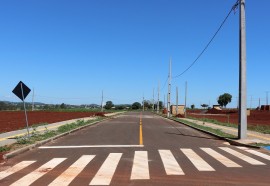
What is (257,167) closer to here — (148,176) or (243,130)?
(148,176)

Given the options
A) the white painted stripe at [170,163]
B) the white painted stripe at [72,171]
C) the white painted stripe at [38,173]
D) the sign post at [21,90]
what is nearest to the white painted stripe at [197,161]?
the white painted stripe at [170,163]

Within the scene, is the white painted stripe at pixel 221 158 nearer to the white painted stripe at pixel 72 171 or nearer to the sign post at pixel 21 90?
the white painted stripe at pixel 72 171

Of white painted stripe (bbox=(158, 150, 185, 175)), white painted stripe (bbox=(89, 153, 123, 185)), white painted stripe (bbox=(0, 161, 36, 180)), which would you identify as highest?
white painted stripe (bbox=(158, 150, 185, 175))

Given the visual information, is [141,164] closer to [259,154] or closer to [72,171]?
[72,171]

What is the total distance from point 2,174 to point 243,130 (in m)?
13.0

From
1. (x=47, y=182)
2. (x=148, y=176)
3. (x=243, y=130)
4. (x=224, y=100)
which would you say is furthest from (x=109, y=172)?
(x=224, y=100)

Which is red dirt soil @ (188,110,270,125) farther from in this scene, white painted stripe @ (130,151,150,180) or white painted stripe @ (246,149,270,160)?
white painted stripe @ (130,151,150,180)

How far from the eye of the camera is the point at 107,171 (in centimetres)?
1076

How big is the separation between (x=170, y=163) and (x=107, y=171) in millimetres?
2270

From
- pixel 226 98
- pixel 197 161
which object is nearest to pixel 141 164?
pixel 197 161

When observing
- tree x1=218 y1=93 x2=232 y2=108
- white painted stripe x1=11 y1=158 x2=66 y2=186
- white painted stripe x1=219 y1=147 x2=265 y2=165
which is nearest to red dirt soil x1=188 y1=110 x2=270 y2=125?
white painted stripe x1=219 y1=147 x2=265 y2=165

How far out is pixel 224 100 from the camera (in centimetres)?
19725

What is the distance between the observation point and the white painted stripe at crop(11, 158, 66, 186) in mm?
9406

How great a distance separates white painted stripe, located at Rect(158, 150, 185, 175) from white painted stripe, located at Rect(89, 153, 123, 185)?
1.43 m
